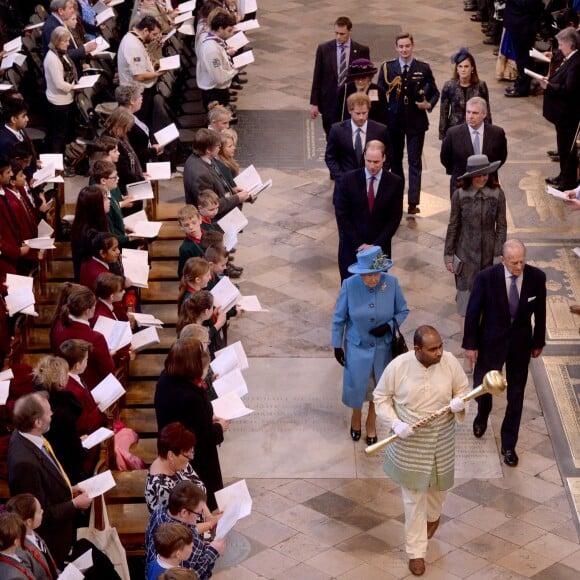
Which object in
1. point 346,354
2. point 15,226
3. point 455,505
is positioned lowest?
point 455,505

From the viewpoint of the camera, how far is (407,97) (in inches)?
551

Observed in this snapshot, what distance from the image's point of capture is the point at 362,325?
33.4ft

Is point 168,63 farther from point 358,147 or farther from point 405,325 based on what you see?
point 405,325

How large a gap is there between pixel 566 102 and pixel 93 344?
7700 mm

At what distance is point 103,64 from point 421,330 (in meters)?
8.64

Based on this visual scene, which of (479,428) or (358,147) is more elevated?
(358,147)

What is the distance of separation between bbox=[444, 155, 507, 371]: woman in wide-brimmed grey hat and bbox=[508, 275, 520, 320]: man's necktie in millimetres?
1275

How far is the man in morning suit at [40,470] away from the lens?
310 inches

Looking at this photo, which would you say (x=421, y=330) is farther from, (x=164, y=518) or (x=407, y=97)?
(x=407, y=97)

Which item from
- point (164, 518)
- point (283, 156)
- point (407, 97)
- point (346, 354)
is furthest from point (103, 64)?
point (164, 518)

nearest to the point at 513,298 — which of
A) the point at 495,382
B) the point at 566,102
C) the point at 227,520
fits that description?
the point at 495,382

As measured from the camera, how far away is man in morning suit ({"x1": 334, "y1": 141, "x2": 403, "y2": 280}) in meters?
11.6

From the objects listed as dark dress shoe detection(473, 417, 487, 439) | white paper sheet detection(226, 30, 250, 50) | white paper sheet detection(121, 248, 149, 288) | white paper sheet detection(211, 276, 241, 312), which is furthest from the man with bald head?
white paper sheet detection(226, 30, 250, 50)

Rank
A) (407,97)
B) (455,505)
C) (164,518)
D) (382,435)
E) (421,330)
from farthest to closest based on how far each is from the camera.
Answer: (407,97), (382,435), (455,505), (421,330), (164,518)
